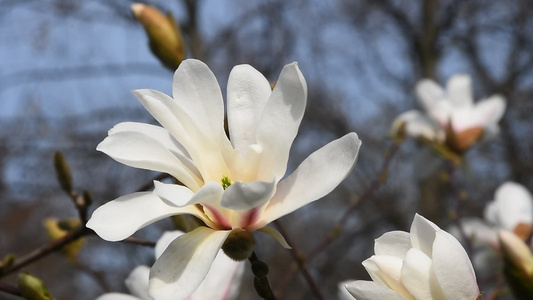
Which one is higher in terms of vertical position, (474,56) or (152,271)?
(152,271)

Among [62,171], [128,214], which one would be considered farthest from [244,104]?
[62,171]

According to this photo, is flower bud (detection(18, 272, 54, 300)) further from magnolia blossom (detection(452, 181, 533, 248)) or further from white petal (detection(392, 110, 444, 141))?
white petal (detection(392, 110, 444, 141))

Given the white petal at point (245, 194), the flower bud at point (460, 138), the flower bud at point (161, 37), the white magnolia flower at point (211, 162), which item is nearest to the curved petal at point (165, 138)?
the white magnolia flower at point (211, 162)

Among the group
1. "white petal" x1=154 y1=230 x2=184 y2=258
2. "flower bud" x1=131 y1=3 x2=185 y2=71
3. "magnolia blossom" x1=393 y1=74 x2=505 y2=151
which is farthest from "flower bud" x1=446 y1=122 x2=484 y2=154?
"white petal" x1=154 y1=230 x2=184 y2=258

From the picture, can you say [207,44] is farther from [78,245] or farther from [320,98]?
[78,245]

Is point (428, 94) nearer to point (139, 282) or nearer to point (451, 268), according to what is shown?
point (139, 282)

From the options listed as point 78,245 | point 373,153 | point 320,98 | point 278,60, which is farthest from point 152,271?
point 373,153
